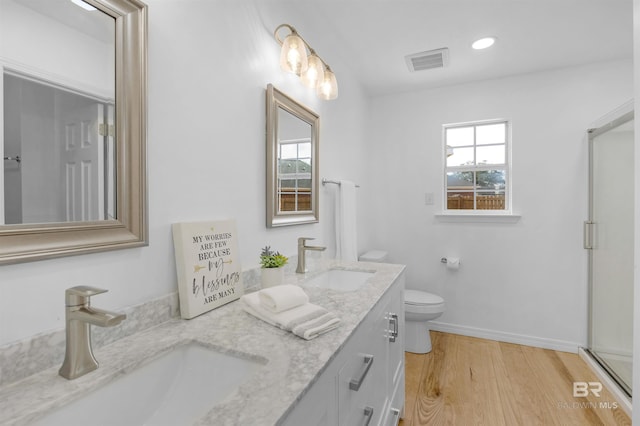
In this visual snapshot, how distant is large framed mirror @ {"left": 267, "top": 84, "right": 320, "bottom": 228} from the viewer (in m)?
1.45

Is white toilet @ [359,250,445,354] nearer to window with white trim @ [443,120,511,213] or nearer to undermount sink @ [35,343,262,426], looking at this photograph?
window with white trim @ [443,120,511,213]

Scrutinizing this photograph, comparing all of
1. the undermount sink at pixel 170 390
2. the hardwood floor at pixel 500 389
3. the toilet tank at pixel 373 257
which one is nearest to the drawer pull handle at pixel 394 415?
the hardwood floor at pixel 500 389

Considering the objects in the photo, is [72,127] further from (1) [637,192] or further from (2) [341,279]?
(1) [637,192]

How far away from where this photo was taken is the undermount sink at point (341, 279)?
5.27ft

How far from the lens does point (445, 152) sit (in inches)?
115

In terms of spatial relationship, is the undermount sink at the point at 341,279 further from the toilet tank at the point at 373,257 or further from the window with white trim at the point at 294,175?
the toilet tank at the point at 373,257

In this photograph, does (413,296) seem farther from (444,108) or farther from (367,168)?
(444,108)

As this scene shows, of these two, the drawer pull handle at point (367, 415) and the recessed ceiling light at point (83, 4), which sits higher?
the recessed ceiling light at point (83, 4)

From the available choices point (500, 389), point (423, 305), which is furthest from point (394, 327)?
point (500, 389)

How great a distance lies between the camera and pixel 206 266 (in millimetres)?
1027

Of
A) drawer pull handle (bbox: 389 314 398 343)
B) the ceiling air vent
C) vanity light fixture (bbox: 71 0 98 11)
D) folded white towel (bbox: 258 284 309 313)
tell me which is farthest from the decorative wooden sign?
the ceiling air vent

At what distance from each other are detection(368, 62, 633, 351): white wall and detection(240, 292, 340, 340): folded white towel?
2264mm

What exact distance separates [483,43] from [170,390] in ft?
8.70

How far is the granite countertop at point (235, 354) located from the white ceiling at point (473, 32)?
1.62 metres
